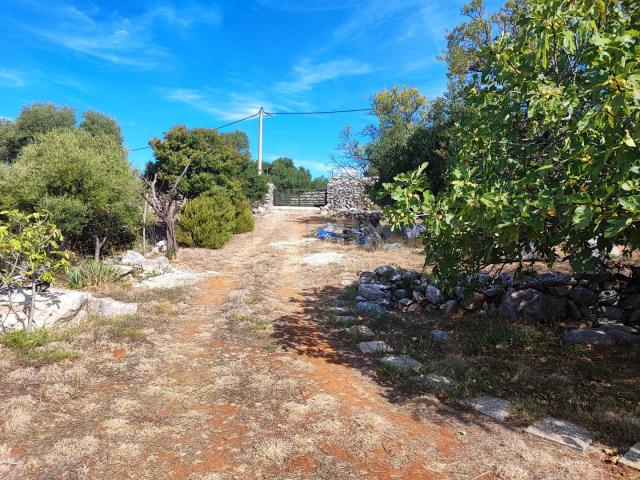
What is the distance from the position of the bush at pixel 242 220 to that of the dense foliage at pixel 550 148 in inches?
577

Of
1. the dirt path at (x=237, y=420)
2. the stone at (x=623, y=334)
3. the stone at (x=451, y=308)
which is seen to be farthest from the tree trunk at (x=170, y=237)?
the stone at (x=623, y=334)

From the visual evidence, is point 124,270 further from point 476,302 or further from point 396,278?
point 476,302

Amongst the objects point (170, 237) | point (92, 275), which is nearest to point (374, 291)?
point (92, 275)

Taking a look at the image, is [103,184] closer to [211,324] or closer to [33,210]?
[33,210]

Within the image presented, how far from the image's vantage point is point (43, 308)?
245 inches

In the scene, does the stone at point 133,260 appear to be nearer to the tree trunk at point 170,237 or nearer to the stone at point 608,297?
the tree trunk at point 170,237

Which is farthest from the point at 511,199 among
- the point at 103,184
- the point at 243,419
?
the point at 103,184

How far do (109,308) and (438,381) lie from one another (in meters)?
5.59

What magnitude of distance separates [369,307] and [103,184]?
305 inches

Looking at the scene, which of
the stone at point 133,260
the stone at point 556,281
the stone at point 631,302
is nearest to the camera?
the stone at point 631,302

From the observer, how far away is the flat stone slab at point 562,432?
3.46 metres

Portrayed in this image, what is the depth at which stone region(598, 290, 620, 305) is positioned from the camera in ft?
22.2

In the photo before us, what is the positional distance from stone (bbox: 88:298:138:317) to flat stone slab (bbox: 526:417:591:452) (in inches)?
250

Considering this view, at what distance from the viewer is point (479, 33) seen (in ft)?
60.9
